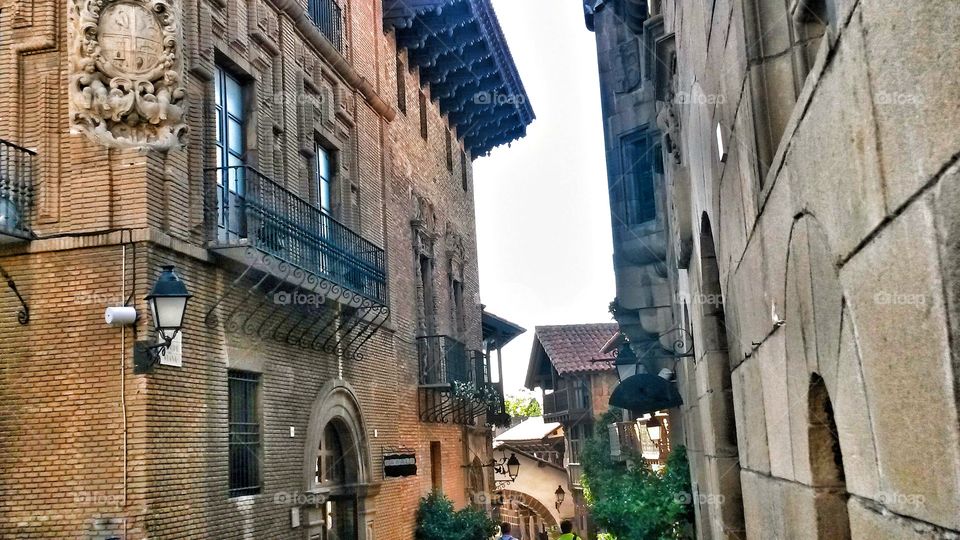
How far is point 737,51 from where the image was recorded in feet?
16.4

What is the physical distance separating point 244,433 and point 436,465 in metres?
10.3

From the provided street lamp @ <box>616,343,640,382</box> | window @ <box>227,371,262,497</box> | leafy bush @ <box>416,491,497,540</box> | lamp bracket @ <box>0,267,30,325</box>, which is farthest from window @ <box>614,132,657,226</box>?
lamp bracket @ <box>0,267,30,325</box>

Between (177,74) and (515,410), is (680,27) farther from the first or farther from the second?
(515,410)

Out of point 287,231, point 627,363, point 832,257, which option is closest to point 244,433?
→ point 287,231

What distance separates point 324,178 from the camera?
16.8 metres

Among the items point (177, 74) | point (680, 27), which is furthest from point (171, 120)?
point (680, 27)

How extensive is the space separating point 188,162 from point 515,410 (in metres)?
75.5

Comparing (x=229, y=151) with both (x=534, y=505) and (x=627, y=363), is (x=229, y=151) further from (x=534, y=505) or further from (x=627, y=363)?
(x=534, y=505)

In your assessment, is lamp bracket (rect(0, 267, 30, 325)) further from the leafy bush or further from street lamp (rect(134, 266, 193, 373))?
the leafy bush

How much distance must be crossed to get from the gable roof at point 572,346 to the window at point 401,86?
19.5 m

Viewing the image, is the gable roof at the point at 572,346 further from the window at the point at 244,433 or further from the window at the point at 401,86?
the window at the point at 244,433

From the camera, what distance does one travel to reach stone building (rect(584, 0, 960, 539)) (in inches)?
84.7

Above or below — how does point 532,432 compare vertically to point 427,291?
below

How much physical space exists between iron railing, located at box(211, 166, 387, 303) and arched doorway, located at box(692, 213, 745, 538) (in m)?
5.77
